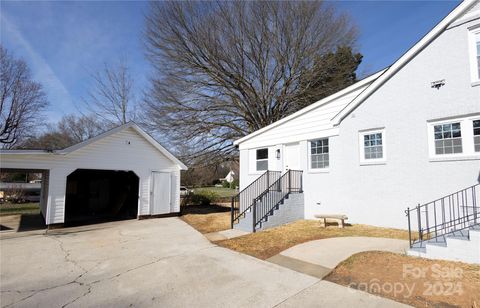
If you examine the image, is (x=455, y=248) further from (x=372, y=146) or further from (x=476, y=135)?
(x=372, y=146)

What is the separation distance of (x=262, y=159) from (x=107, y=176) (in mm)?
10786

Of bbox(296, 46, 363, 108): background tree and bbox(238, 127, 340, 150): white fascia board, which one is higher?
bbox(296, 46, 363, 108): background tree

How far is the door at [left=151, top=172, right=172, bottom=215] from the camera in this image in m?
14.1

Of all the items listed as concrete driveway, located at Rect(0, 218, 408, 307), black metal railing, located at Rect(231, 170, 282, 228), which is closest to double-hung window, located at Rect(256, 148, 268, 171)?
black metal railing, located at Rect(231, 170, 282, 228)

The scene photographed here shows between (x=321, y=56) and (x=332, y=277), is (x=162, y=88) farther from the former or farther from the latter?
(x=332, y=277)

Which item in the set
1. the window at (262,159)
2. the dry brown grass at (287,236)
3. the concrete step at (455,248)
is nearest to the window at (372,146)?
the dry brown grass at (287,236)

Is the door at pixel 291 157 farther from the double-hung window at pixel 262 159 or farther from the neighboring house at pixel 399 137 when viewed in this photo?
the double-hung window at pixel 262 159

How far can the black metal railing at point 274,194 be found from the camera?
10.1 metres

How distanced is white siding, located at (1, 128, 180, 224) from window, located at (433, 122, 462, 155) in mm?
11816

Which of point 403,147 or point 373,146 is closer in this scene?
point 403,147

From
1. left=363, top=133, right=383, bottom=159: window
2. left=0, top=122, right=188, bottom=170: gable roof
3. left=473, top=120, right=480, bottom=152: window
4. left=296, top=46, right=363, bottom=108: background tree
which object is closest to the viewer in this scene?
left=473, top=120, right=480, bottom=152: window

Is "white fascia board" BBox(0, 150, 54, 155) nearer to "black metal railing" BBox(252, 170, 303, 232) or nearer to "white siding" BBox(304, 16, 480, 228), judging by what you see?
"black metal railing" BBox(252, 170, 303, 232)

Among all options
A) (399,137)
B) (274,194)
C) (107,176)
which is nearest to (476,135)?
(399,137)

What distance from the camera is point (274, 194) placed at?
11.0 m
